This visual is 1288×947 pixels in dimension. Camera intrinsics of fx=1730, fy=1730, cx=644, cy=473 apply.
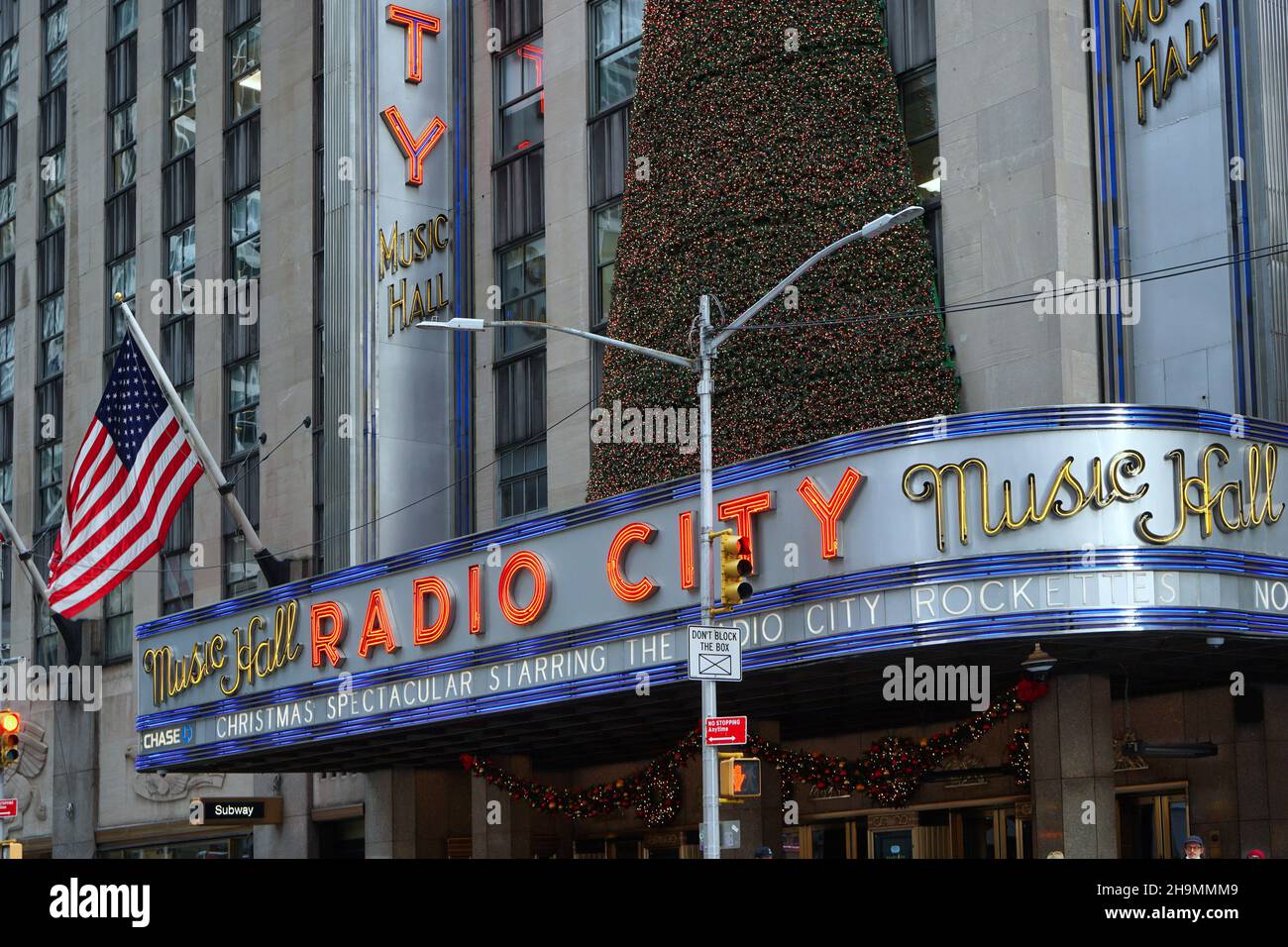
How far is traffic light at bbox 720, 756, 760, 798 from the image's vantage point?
21.4 m

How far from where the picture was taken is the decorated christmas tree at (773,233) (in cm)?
2941

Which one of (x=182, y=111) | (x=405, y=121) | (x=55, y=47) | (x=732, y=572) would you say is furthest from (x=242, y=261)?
(x=732, y=572)

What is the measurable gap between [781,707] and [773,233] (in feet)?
28.1

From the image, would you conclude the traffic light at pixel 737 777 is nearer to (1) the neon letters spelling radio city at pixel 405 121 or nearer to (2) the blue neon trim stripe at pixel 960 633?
(2) the blue neon trim stripe at pixel 960 633

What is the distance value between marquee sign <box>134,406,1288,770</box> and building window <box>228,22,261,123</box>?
24008 mm

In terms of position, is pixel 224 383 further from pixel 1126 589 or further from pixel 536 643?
Answer: pixel 1126 589

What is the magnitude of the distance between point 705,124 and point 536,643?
10738 mm

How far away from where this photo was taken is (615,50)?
3656cm

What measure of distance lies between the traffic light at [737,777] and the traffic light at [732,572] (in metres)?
1.93

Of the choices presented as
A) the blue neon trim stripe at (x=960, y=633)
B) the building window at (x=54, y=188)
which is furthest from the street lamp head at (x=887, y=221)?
the building window at (x=54, y=188)

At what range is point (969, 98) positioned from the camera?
29.0 metres

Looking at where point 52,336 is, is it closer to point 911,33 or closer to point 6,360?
point 6,360

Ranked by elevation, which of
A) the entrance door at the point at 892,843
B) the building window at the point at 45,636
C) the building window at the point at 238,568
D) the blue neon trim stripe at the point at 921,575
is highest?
the building window at the point at 238,568
